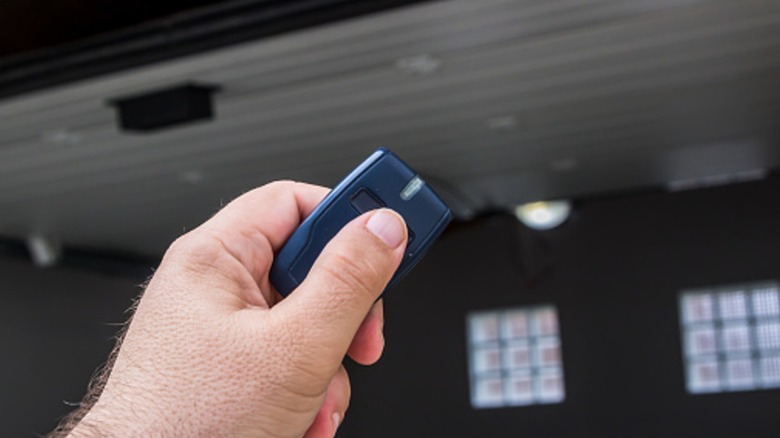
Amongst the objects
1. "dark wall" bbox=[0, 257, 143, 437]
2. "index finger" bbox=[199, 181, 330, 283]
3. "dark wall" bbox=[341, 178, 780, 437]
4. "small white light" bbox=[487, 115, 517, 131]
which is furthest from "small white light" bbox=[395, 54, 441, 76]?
"dark wall" bbox=[0, 257, 143, 437]

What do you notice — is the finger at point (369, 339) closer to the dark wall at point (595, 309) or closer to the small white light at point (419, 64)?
the small white light at point (419, 64)

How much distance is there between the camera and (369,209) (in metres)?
0.60

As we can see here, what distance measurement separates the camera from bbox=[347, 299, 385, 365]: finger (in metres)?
0.57

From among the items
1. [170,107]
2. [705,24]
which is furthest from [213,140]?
[705,24]

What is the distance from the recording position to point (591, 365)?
1137 cm

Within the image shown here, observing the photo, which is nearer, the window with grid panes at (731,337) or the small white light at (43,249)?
the window with grid panes at (731,337)

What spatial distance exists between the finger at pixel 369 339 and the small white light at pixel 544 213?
1067 cm

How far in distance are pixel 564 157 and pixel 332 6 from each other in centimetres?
422

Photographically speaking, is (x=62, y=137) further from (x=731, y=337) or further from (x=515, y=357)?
(x=731, y=337)

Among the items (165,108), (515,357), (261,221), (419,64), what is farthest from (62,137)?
(261,221)

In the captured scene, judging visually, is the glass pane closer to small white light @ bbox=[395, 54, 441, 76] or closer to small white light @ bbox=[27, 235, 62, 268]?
small white light @ bbox=[27, 235, 62, 268]

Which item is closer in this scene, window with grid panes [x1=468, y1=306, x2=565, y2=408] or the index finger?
the index finger

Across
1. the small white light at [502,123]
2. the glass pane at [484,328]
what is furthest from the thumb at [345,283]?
the glass pane at [484,328]

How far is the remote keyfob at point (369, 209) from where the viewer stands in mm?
585
